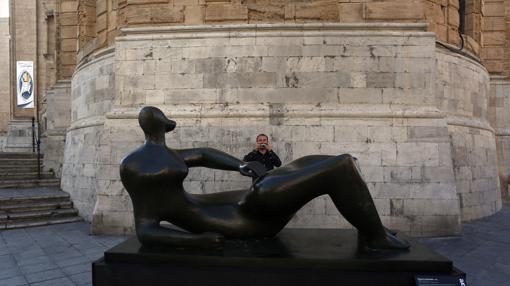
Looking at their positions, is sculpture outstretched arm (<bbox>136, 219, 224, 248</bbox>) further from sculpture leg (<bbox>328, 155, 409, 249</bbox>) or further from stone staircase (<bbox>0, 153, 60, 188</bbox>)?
stone staircase (<bbox>0, 153, 60, 188</bbox>)

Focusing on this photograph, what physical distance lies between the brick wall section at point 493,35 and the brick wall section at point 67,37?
1236 cm

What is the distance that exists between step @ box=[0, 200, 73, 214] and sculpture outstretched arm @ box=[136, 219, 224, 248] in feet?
19.0

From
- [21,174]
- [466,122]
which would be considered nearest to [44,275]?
[21,174]

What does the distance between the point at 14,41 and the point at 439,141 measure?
76.6 ft

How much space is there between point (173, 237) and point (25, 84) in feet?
74.2

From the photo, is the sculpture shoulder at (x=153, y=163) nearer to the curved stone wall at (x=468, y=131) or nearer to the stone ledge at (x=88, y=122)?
the stone ledge at (x=88, y=122)

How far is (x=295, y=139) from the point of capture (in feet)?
22.3

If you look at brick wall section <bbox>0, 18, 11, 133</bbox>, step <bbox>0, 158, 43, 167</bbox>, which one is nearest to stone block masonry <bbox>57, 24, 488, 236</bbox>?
step <bbox>0, 158, 43, 167</bbox>

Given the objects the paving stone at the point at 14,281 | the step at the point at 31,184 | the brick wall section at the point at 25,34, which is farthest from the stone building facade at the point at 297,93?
the brick wall section at the point at 25,34

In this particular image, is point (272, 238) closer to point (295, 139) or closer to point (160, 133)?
point (160, 133)

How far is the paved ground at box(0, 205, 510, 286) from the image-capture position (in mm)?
4438

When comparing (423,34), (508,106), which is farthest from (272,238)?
(508,106)

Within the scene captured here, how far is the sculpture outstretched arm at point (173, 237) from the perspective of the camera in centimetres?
314

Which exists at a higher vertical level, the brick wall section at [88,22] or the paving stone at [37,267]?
the brick wall section at [88,22]
